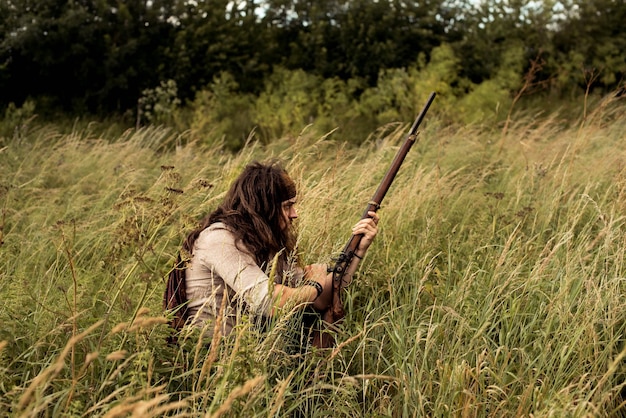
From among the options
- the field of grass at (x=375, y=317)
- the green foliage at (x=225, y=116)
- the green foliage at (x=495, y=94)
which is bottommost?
the green foliage at (x=225, y=116)

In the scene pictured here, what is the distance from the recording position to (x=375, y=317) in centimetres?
300

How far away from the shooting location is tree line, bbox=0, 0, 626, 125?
14.3 metres

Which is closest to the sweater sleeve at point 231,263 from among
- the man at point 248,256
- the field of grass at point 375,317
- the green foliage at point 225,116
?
the man at point 248,256

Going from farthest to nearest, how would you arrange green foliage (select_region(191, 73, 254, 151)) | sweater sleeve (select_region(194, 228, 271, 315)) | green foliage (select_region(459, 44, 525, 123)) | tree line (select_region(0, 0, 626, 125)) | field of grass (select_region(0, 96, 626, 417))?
tree line (select_region(0, 0, 626, 125))
green foliage (select_region(191, 73, 254, 151))
green foliage (select_region(459, 44, 525, 123))
sweater sleeve (select_region(194, 228, 271, 315))
field of grass (select_region(0, 96, 626, 417))

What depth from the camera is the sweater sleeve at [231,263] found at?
2609mm

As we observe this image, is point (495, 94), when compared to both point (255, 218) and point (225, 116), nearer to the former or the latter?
point (225, 116)

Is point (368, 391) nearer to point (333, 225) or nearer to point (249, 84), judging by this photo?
point (333, 225)

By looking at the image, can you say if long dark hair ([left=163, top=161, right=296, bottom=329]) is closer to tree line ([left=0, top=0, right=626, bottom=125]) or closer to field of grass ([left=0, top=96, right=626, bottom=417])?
field of grass ([left=0, top=96, right=626, bottom=417])

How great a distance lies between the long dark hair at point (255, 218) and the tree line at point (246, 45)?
11550 mm

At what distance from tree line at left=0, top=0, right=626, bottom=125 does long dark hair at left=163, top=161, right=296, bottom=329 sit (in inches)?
455

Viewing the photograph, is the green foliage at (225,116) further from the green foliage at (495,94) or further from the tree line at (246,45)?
the green foliage at (495,94)

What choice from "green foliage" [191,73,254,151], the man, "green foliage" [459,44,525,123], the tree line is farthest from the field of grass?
the tree line

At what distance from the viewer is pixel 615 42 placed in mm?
17438

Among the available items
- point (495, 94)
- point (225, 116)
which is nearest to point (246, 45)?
point (225, 116)
